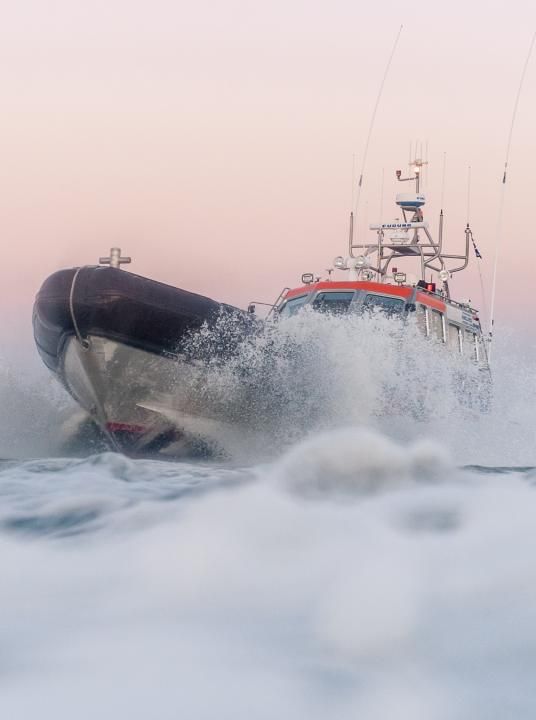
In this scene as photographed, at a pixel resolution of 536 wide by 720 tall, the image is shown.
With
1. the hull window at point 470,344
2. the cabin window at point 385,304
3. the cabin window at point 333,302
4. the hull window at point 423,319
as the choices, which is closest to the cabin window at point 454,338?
the hull window at point 470,344

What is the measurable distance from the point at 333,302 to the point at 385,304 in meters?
0.57

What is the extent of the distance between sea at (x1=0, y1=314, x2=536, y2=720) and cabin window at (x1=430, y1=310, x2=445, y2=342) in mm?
3890

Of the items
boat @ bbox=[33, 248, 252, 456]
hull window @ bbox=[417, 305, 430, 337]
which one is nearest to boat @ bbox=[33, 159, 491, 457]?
boat @ bbox=[33, 248, 252, 456]

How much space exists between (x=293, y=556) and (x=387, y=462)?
2.00 metres

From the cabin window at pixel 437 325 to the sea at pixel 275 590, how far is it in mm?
3890

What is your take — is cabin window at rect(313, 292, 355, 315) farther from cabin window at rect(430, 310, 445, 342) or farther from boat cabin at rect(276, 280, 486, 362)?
cabin window at rect(430, 310, 445, 342)

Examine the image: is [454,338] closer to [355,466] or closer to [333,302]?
[333,302]

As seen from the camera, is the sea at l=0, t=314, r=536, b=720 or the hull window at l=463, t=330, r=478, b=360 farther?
the hull window at l=463, t=330, r=478, b=360

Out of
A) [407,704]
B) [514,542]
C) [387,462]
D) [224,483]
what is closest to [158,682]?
[407,704]

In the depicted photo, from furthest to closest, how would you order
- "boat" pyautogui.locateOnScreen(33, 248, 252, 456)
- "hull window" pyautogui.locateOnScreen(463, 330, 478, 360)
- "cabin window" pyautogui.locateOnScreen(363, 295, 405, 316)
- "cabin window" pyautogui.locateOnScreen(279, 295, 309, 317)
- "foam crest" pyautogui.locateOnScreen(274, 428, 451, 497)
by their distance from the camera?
"hull window" pyautogui.locateOnScreen(463, 330, 478, 360) < "cabin window" pyautogui.locateOnScreen(279, 295, 309, 317) < "cabin window" pyautogui.locateOnScreen(363, 295, 405, 316) < "boat" pyautogui.locateOnScreen(33, 248, 252, 456) < "foam crest" pyautogui.locateOnScreen(274, 428, 451, 497)

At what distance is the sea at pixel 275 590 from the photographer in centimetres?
233

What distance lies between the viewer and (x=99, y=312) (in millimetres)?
7984

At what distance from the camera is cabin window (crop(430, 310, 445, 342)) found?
946cm

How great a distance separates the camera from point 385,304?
9328 mm
